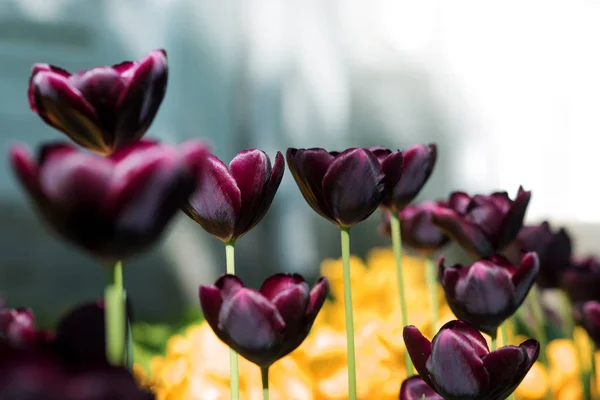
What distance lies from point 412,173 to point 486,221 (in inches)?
1.4

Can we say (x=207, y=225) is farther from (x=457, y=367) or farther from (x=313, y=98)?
(x=313, y=98)

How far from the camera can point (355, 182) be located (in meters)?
0.21

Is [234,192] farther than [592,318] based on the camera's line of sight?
No

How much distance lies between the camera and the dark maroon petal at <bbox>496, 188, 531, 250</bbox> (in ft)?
0.86

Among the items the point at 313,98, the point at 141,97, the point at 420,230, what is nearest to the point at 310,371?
the point at 420,230

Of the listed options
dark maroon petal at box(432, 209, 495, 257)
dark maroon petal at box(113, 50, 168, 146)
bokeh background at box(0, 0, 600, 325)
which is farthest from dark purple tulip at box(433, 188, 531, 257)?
bokeh background at box(0, 0, 600, 325)

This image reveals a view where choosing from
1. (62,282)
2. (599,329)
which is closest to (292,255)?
(62,282)

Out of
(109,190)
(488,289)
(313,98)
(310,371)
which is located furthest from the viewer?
(313,98)

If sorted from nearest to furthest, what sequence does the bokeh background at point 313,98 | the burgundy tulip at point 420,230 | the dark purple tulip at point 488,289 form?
1. the dark purple tulip at point 488,289
2. the burgundy tulip at point 420,230
3. the bokeh background at point 313,98

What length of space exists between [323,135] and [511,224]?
1515 millimetres

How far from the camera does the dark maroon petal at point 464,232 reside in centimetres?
26

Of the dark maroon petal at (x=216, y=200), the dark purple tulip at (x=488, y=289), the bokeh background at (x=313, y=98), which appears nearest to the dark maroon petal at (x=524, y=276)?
the dark purple tulip at (x=488, y=289)

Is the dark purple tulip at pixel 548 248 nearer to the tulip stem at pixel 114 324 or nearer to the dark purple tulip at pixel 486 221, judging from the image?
the dark purple tulip at pixel 486 221

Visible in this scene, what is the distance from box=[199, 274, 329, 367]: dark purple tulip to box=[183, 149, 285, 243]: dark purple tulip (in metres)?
0.03
